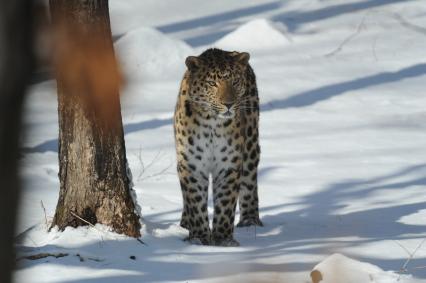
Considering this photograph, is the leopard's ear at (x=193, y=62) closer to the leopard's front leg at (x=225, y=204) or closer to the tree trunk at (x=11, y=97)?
the leopard's front leg at (x=225, y=204)

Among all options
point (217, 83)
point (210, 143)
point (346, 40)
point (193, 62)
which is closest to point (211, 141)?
point (210, 143)

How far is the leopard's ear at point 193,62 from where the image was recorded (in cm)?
774

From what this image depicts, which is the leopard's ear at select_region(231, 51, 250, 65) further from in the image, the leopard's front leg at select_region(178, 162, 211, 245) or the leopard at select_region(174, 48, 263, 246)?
the leopard's front leg at select_region(178, 162, 211, 245)

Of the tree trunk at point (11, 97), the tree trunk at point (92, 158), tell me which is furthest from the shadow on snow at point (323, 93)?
the tree trunk at point (11, 97)

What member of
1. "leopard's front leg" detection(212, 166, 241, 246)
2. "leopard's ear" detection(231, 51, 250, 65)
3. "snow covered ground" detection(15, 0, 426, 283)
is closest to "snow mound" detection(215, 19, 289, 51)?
"snow covered ground" detection(15, 0, 426, 283)

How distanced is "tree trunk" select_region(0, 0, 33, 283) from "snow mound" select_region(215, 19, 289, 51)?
16425mm

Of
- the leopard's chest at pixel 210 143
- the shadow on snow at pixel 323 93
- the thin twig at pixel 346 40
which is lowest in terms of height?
the shadow on snow at pixel 323 93

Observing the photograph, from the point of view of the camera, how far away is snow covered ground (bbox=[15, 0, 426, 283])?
20.4 feet

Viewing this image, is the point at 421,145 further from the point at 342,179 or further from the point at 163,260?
the point at 163,260

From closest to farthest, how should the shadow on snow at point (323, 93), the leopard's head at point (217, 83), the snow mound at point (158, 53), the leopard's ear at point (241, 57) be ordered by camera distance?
the leopard's head at point (217, 83), the leopard's ear at point (241, 57), the shadow on snow at point (323, 93), the snow mound at point (158, 53)

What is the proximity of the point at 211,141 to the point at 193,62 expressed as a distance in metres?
0.61

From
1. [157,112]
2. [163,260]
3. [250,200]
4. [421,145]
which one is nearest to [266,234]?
[250,200]

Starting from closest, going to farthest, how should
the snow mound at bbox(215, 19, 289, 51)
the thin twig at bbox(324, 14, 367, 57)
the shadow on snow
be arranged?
the shadow on snow < the thin twig at bbox(324, 14, 367, 57) < the snow mound at bbox(215, 19, 289, 51)

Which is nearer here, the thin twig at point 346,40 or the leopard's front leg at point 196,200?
the leopard's front leg at point 196,200
